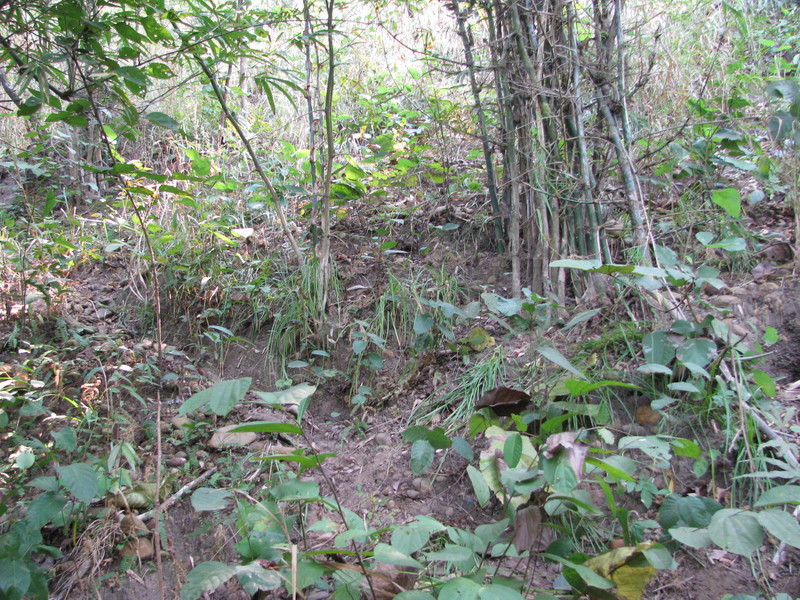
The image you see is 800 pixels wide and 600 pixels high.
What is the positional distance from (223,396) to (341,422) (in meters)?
1.56

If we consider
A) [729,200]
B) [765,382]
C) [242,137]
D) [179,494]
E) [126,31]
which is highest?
[126,31]

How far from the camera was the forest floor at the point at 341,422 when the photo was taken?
171 cm

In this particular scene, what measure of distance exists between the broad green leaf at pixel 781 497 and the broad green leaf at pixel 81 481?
1.65m

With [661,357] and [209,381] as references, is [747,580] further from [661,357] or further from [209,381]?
[209,381]

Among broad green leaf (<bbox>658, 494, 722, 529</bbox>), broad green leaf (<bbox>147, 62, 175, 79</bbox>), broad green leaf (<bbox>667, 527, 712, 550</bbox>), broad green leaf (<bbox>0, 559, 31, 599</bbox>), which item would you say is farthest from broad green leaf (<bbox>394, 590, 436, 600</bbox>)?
broad green leaf (<bbox>147, 62, 175, 79</bbox>)

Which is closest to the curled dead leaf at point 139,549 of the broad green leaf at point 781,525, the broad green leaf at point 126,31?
the broad green leaf at point 126,31

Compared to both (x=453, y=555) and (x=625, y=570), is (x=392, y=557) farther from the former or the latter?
(x=625, y=570)

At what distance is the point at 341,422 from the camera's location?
8.27 feet

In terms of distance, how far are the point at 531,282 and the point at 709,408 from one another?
1.06m

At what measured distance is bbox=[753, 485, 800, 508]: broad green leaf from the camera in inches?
44.9

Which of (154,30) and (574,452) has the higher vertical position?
(154,30)

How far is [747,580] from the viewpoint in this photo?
1505 millimetres

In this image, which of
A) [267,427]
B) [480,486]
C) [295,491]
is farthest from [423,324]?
[267,427]

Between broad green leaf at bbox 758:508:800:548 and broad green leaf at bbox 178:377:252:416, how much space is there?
3.44 ft
